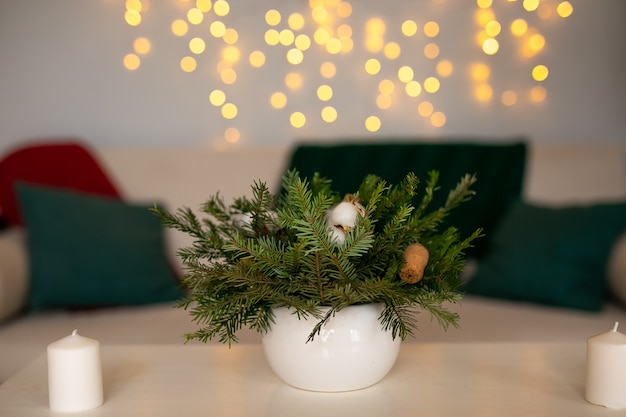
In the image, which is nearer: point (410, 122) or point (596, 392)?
point (596, 392)

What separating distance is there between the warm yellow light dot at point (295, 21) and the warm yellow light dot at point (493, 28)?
61 centimetres

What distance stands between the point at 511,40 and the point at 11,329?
1718 mm

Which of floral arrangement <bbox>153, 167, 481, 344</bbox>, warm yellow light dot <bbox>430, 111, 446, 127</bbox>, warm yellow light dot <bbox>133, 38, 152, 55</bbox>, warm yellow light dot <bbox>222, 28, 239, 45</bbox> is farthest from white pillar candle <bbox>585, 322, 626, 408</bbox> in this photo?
warm yellow light dot <bbox>133, 38, 152, 55</bbox>

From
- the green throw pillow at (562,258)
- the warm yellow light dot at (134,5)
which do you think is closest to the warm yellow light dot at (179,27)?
Answer: the warm yellow light dot at (134,5)

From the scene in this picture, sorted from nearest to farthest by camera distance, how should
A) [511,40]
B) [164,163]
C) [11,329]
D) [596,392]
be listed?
[596,392], [11,329], [164,163], [511,40]

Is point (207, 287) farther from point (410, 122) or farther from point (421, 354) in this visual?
point (410, 122)

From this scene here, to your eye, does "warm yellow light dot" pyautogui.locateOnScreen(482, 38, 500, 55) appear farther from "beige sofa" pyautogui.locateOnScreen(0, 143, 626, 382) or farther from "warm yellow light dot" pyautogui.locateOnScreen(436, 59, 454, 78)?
"beige sofa" pyautogui.locateOnScreen(0, 143, 626, 382)

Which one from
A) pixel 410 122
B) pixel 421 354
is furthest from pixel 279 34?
pixel 421 354

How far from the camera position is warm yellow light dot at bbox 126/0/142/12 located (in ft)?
7.48

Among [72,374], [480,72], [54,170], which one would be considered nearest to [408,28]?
[480,72]

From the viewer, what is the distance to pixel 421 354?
1105 mm

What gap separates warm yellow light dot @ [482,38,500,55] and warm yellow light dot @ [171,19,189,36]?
98cm

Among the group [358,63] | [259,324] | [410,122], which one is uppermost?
[358,63]

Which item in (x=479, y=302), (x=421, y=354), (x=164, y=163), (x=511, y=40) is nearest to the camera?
(x=421, y=354)
